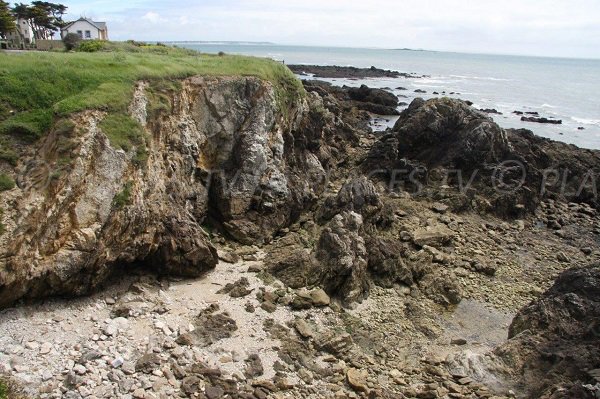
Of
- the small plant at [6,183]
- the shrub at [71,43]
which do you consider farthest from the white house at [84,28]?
the small plant at [6,183]

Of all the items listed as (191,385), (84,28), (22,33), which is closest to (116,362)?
(191,385)

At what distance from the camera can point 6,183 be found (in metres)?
20.5

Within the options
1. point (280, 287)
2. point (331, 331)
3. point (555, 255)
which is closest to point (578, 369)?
point (331, 331)

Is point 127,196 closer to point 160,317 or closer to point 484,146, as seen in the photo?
point 160,317

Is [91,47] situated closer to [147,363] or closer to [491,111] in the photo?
[147,363]

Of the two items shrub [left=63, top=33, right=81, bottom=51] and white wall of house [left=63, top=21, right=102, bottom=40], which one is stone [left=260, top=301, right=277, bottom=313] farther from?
white wall of house [left=63, top=21, right=102, bottom=40]

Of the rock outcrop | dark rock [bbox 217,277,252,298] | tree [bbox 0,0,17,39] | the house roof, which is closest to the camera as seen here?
dark rock [bbox 217,277,252,298]

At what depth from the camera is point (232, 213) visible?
29.1m

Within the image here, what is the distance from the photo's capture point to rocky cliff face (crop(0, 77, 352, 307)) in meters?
19.7

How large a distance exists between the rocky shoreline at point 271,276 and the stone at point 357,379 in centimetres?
11

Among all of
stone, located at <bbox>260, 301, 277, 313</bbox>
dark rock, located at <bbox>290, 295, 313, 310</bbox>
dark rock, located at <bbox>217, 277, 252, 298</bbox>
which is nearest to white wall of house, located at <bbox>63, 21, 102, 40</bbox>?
dark rock, located at <bbox>217, 277, 252, 298</bbox>

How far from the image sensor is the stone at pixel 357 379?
17.6m

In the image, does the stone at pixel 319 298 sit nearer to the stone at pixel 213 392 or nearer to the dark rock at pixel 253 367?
the dark rock at pixel 253 367

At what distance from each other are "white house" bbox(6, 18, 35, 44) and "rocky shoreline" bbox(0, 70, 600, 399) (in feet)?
150
